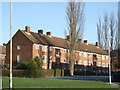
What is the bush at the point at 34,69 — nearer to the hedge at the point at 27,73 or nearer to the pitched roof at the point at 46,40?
the hedge at the point at 27,73

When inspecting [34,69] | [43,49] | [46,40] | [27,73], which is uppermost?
[46,40]

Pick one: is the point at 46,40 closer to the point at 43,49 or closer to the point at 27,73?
the point at 43,49

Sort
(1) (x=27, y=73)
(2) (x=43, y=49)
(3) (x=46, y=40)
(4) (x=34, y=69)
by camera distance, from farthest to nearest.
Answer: (3) (x=46, y=40) < (2) (x=43, y=49) < (1) (x=27, y=73) < (4) (x=34, y=69)

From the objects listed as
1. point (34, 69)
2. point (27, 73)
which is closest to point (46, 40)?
point (27, 73)

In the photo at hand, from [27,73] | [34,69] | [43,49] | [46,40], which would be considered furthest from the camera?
[46,40]

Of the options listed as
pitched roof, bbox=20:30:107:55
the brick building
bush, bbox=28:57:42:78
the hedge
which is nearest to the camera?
bush, bbox=28:57:42:78

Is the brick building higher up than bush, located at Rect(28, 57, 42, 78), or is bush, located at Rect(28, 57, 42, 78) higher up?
the brick building

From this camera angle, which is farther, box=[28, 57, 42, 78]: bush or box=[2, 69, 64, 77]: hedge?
box=[2, 69, 64, 77]: hedge

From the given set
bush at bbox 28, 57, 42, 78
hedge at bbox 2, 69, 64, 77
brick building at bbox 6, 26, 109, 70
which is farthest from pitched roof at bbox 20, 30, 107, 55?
bush at bbox 28, 57, 42, 78

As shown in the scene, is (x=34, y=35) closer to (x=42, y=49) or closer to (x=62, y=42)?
(x=42, y=49)

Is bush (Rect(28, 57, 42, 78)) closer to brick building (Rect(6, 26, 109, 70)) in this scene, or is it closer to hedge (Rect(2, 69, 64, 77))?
hedge (Rect(2, 69, 64, 77))

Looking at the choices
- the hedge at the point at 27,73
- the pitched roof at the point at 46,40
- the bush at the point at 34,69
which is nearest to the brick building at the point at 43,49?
the pitched roof at the point at 46,40

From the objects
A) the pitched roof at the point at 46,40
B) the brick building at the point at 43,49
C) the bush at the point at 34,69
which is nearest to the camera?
the bush at the point at 34,69

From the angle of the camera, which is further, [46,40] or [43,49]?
[46,40]
